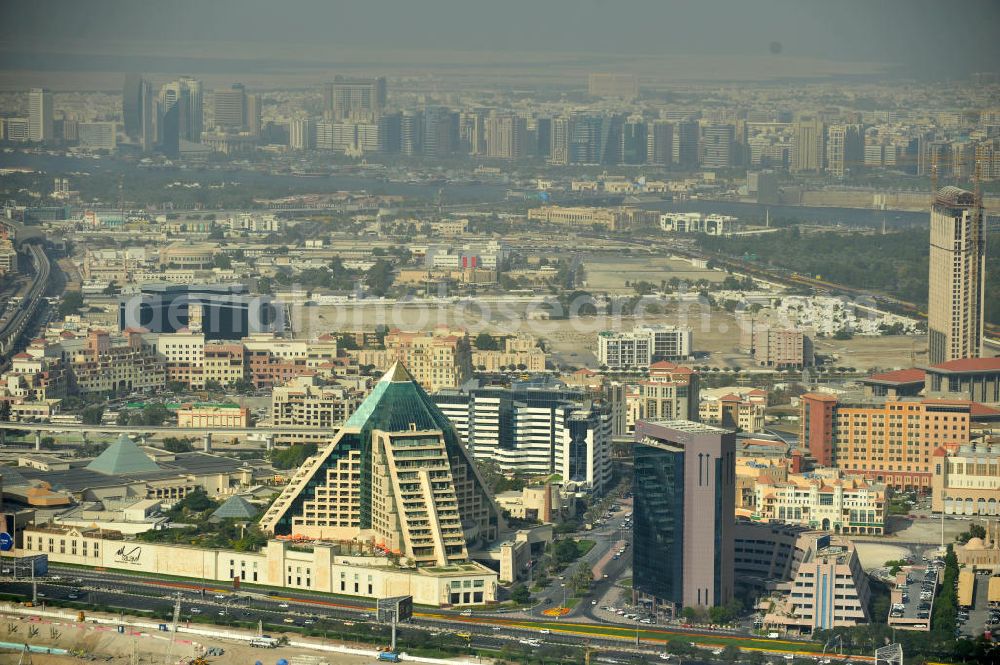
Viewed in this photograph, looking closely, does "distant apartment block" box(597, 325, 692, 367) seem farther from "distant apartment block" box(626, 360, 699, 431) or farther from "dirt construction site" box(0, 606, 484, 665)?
"dirt construction site" box(0, 606, 484, 665)

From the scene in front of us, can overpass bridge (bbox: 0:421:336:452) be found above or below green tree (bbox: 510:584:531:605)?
above

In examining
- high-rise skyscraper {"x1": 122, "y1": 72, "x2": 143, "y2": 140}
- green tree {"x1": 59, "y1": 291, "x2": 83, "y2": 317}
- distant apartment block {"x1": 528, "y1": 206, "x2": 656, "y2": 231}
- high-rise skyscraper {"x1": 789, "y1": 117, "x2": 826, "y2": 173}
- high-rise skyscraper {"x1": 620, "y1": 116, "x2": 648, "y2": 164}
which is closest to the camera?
green tree {"x1": 59, "y1": 291, "x2": 83, "y2": 317}

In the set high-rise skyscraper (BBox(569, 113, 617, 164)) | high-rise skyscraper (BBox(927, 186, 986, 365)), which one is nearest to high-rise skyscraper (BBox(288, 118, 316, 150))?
high-rise skyscraper (BBox(569, 113, 617, 164))

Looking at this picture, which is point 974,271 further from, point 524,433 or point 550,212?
point 550,212

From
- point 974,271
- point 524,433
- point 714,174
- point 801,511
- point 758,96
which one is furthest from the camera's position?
point 758,96

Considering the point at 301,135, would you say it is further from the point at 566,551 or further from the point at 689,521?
the point at 689,521

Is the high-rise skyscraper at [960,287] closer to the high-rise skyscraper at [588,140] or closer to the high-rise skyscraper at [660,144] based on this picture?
the high-rise skyscraper at [660,144]

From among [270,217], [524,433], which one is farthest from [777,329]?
[270,217]
